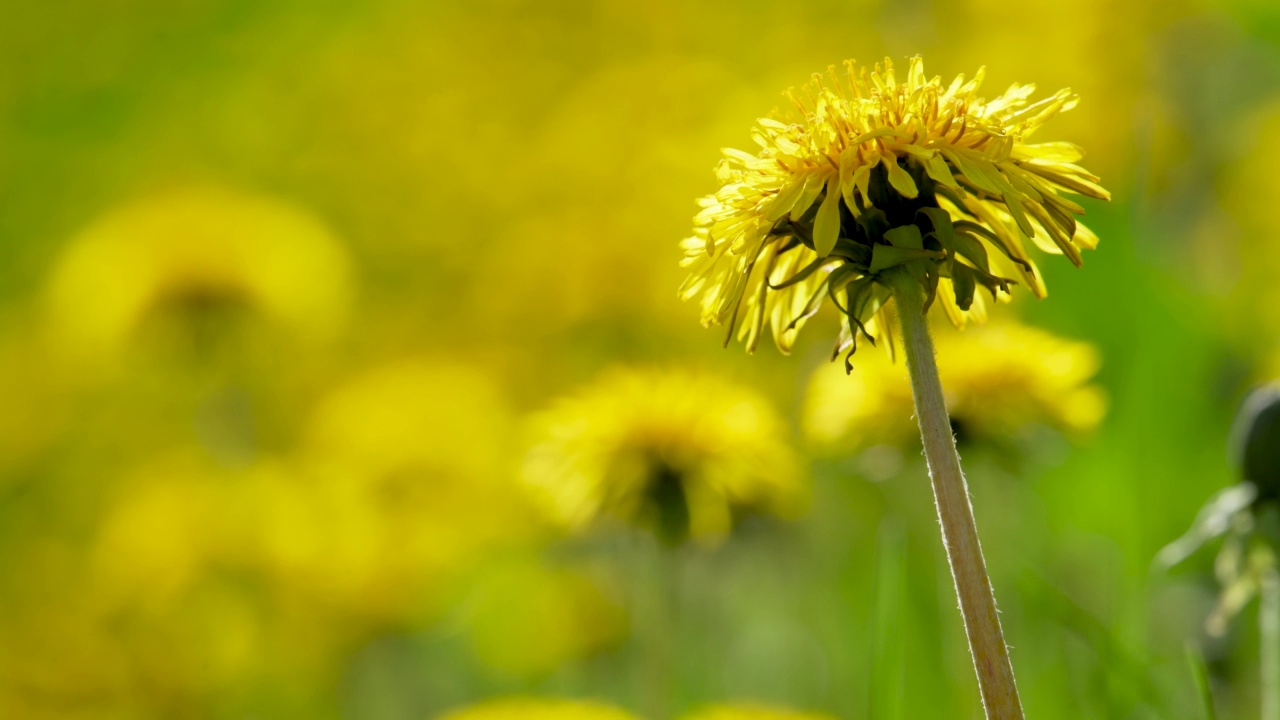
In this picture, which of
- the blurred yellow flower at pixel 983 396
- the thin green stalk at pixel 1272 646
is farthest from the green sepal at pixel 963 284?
the blurred yellow flower at pixel 983 396

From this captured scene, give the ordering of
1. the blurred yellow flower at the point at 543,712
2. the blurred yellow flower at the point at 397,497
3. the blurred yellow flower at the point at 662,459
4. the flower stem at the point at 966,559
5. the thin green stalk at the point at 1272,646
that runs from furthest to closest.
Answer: the blurred yellow flower at the point at 397,497
the blurred yellow flower at the point at 662,459
the blurred yellow flower at the point at 543,712
the thin green stalk at the point at 1272,646
the flower stem at the point at 966,559

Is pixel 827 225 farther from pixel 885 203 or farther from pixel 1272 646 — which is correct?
pixel 1272 646

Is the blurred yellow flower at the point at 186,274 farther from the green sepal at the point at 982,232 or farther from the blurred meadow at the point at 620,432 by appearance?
the green sepal at the point at 982,232

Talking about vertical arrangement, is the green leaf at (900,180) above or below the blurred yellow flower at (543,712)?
above

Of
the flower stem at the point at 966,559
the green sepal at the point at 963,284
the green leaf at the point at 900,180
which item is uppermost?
the green leaf at the point at 900,180

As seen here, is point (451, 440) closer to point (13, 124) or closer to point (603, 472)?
point (603, 472)

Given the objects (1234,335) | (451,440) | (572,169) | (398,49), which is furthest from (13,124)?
(1234,335)
